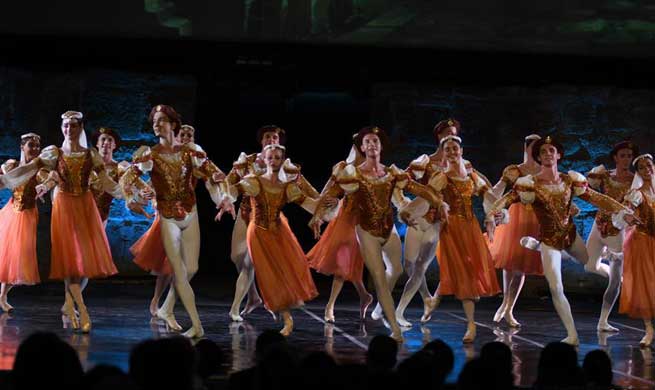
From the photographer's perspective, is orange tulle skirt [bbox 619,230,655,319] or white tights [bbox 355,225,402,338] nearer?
white tights [bbox 355,225,402,338]

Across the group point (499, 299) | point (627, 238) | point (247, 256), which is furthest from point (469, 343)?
point (499, 299)

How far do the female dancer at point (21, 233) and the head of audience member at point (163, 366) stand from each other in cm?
609

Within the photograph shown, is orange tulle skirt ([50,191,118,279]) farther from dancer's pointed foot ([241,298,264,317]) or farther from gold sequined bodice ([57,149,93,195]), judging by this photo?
dancer's pointed foot ([241,298,264,317])

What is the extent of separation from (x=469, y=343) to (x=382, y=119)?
6.38 metres

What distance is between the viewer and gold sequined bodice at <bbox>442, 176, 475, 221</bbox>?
29.3ft

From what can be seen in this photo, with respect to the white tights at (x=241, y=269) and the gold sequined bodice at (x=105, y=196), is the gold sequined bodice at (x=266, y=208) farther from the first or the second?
the gold sequined bodice at (x=105, y=196)

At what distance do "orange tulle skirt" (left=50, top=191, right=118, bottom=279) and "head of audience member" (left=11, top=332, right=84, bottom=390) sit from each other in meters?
4.63

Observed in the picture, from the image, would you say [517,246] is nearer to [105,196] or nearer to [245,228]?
[245,228]

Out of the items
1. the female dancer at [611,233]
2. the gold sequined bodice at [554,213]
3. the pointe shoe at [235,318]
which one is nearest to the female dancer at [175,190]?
the pointe shoe at [235,318]

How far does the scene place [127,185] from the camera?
8398 millimetres

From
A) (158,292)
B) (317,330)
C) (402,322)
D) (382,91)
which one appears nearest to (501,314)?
(402,322)

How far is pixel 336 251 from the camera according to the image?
9.77 metres

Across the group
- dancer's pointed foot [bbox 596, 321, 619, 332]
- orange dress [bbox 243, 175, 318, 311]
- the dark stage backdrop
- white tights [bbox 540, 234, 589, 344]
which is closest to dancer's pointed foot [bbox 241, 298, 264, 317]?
Result: orange dress [bbox 243, 175, 318, 311]

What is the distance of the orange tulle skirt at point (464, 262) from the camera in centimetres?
866
